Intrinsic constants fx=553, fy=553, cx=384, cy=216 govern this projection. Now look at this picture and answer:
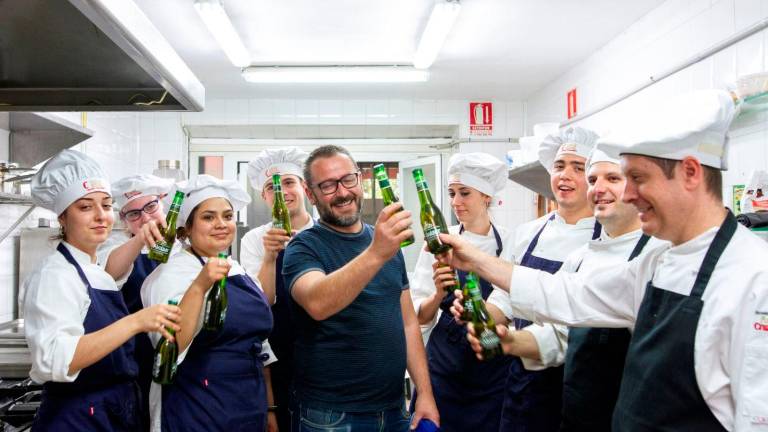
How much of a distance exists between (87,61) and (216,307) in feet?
2.69

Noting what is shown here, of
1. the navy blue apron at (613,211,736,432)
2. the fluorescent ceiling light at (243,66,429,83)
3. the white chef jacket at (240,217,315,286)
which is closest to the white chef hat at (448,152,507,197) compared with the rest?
the white chef jacket at (240,217,315,286)

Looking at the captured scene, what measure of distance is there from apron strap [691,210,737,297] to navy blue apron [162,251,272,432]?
1321 mm

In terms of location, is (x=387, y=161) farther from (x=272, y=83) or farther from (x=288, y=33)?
(x=288, y=33)

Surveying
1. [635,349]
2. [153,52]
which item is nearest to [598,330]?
[635,349]

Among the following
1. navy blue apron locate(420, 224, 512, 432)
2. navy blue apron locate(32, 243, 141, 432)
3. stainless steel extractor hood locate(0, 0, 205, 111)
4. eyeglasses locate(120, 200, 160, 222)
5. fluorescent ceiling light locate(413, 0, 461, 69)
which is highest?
fluorescent ceiling light locate(413, 0, 461, 69)

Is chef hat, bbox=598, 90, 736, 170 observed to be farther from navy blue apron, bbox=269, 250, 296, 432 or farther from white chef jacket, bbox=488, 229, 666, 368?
navy blue apron, bbox=269, 250, 296, 432

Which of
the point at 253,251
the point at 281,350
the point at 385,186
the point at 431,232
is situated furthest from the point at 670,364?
the point at 253,251

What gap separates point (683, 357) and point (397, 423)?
0.97 metres

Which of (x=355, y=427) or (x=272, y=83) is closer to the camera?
(x=355, y=427)

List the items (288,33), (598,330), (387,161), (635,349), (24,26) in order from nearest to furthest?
(24,26) < (635,349) < (598,330) < (288,33) < (387,161)

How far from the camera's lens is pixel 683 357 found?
1131 mm

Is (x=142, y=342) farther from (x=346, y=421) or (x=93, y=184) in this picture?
(x=346, y=421)

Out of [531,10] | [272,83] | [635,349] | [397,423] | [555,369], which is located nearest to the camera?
[635,349]

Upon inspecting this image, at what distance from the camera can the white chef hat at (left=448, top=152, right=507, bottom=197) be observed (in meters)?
2.72
